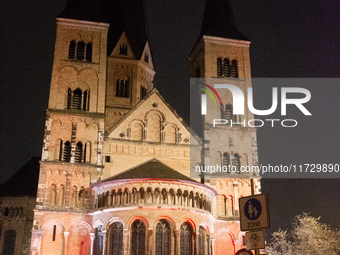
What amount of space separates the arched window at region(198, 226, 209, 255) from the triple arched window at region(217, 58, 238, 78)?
1397 centimetres

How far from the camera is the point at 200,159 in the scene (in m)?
33.0

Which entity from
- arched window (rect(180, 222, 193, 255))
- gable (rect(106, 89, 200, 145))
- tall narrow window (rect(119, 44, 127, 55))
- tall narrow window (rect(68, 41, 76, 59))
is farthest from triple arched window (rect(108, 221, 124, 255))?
tall narrow window (rect(119, 44, 127, 55))

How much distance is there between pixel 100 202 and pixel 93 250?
9.93 ft

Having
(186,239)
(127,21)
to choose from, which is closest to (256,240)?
(186,239)

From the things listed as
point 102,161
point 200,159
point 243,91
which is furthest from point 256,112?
point 102,161

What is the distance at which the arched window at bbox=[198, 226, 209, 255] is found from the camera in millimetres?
27587

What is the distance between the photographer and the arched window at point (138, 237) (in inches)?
1026

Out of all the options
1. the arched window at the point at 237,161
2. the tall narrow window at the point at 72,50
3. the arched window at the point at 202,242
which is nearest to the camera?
the arched window at the point at 202,242

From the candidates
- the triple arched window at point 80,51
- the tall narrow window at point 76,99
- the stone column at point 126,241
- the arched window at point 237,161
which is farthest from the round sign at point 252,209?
the triple arched window at point 80,51

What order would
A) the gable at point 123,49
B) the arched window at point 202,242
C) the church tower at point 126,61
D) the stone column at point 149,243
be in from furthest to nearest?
the gable at point 123,49 → the church tower at point 126,61 → the arched window at point 202,242 → the stone column at point 149,243

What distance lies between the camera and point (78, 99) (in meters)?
33.1

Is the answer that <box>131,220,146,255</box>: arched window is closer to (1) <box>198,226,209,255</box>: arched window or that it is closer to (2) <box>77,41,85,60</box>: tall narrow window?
(1) <box>198,226,209,255</box>: arched window

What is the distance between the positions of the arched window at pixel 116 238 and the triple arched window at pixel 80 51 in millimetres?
13667

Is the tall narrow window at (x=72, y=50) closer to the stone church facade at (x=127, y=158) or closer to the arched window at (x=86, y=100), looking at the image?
the stone church facade at (x=127, y=158)
